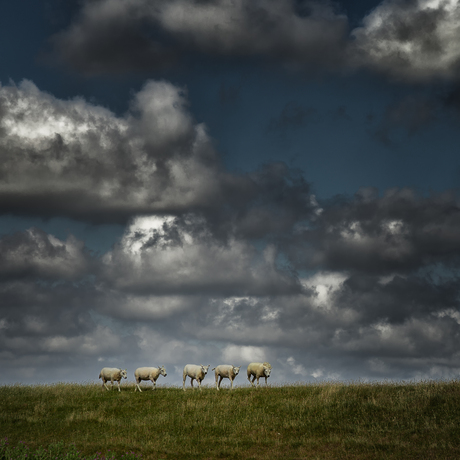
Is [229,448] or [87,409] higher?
[87,409]

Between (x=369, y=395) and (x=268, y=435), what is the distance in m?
8.70

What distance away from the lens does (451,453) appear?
2128 centimetres

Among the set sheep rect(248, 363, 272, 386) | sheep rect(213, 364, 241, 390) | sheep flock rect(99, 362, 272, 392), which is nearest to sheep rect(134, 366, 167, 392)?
sheep flock rect(99, 362, 272, 392)

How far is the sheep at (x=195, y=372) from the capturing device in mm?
36975

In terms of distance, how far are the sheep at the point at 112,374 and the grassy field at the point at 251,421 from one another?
4.70ft

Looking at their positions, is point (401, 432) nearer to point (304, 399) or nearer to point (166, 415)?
point (304, 399)

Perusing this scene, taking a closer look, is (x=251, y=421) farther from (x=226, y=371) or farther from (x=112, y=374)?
(x=112, y=374)

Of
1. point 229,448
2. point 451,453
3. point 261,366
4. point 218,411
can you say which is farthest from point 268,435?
point 261,366

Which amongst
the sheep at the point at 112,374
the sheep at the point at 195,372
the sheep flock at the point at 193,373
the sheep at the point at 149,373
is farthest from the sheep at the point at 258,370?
the sheep at the point at 112,374

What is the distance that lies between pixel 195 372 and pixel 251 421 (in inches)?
412

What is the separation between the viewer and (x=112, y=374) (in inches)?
1491

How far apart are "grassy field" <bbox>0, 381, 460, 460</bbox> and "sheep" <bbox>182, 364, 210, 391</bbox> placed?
1642mm

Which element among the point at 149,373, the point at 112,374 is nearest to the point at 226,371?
the point at 149,373

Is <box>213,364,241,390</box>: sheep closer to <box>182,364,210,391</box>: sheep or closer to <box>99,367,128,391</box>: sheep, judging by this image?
<box>182,364,210,391</box>: sheep
